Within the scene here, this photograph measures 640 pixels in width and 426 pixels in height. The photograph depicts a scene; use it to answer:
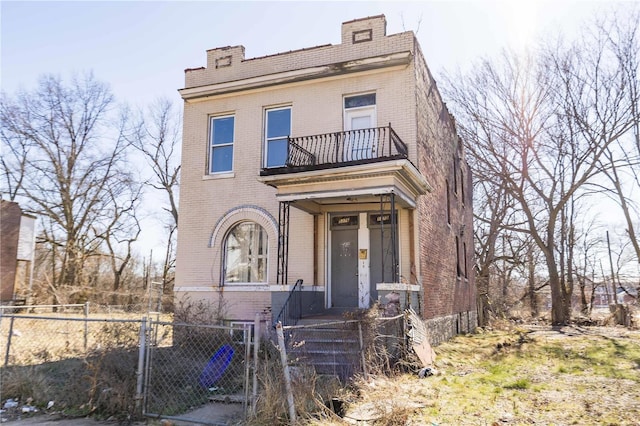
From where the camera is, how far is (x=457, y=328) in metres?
16.5

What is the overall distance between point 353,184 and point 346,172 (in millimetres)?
322

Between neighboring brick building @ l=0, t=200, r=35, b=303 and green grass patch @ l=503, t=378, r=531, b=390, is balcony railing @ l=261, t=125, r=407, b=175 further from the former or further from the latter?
neighboring brick building @ l=0, t=200, r=35, b=303

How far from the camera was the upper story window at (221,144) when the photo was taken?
13.8m

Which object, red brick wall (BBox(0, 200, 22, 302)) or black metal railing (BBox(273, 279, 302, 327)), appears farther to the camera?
red brick wall (BBox(0, 200, 22, 302))


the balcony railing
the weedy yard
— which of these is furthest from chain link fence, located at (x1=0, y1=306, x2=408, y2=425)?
the balcony railing

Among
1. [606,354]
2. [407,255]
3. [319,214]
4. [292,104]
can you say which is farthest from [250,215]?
[606,354]

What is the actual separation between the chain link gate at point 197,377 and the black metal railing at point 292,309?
1.33m

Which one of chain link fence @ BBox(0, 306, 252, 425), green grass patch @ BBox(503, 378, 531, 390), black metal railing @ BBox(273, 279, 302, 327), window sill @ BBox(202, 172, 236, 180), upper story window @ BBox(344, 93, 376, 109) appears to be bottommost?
green grass patch @ BBox(503, 378, 531, 390)

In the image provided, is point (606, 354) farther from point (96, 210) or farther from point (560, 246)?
point (96, 210)

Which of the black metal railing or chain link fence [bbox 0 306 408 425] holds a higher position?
the black metal railing

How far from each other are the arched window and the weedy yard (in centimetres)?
525

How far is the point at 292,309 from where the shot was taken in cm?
1099

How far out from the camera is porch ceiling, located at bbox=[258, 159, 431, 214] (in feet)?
32.6

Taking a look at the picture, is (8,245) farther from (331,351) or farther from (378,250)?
(331,351)
